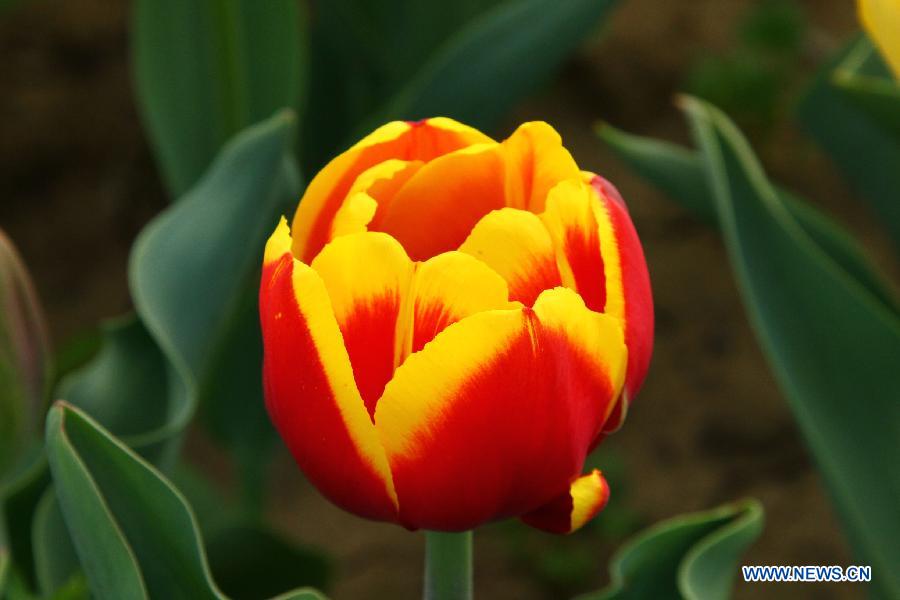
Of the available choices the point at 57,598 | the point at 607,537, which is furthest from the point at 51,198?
the point at 57,598

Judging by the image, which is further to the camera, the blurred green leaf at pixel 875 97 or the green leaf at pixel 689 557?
the blurred green leaf at pixel 875 97

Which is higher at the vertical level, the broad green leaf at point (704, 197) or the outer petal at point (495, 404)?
the outer petal at point (495, 404)

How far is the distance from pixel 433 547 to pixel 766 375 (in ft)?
3.67

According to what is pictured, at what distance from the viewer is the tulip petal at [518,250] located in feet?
1.77

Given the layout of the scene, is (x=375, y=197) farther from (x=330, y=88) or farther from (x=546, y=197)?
(x=330, y=88)

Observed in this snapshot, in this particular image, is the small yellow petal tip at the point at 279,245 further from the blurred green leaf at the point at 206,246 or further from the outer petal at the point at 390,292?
the blurred green leaf at the point at 206,246

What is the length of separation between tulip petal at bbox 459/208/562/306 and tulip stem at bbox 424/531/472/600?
0.36 feet

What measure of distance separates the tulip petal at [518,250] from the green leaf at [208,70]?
0.71 metres

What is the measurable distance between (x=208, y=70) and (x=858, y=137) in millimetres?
538

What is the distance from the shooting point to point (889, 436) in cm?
92

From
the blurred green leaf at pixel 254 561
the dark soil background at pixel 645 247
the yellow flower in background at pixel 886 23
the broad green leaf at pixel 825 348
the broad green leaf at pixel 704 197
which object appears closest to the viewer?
the yellow flower in background at pixel 886 23

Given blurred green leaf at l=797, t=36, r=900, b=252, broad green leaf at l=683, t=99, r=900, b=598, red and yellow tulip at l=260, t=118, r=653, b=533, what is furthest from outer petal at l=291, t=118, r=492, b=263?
blurred green leaf at l=797, t=36, r=900, b=252

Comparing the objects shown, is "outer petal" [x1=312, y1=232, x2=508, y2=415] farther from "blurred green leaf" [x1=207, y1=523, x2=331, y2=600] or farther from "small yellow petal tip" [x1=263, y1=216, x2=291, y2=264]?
"blurred green leaf" [x1=207, y1=523, x2=331, y2=600]

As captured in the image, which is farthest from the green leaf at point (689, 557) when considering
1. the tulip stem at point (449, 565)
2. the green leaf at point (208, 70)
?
the green leaf at point (208, 70)
